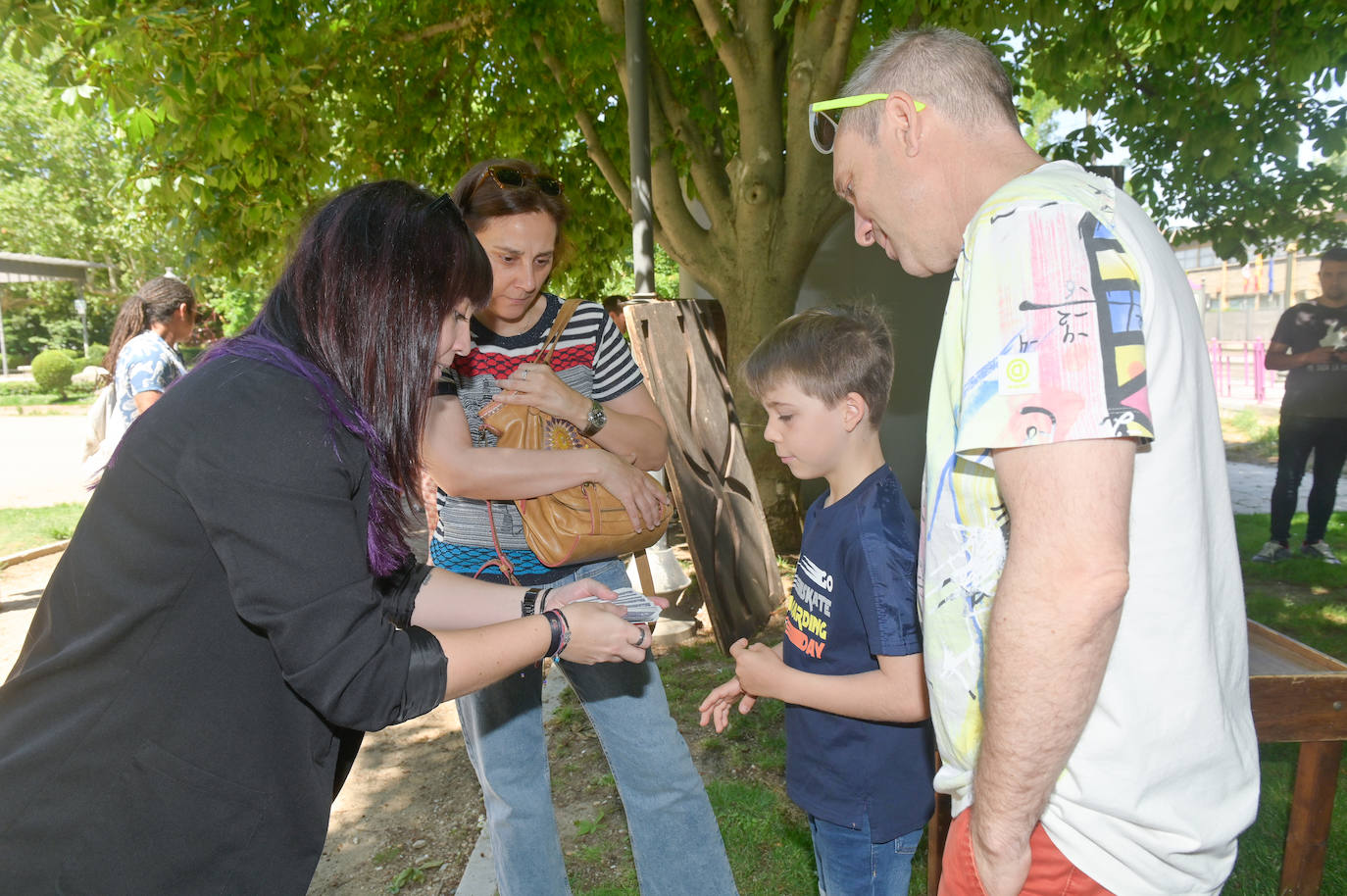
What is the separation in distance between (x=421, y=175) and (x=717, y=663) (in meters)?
5.77

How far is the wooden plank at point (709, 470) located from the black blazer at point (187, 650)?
3185 mm

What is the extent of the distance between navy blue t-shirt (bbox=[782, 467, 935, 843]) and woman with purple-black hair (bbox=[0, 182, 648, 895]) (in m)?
0.88

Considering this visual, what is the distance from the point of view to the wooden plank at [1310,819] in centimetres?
245

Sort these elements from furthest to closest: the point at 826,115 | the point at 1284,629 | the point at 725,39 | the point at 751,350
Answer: the point at 751,350 < the point at 725,39 < the point at 1284,629 < the point at 826,115

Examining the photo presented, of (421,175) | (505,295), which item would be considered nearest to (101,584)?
(505,295)

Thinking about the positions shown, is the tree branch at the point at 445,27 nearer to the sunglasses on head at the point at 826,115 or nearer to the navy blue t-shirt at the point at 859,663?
the sunglasses on head at the point at 826,115

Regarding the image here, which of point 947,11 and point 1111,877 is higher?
point 947,11

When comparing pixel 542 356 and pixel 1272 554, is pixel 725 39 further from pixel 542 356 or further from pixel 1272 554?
pixel 1272 554

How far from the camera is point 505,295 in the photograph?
2436mm

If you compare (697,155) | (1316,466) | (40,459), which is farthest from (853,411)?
(40,459)

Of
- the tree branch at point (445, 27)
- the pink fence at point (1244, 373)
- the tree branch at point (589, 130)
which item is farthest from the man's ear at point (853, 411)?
the pink fence at point (1244, 373)

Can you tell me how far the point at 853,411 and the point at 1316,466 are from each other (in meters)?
6.67

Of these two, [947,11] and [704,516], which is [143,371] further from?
[947,11]

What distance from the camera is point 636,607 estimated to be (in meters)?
2.07
